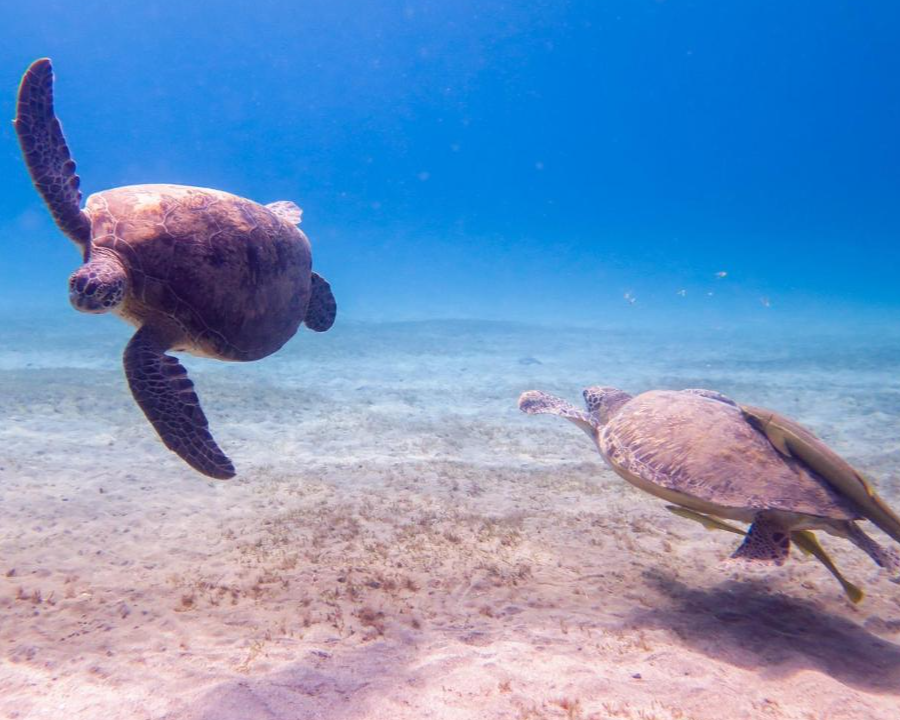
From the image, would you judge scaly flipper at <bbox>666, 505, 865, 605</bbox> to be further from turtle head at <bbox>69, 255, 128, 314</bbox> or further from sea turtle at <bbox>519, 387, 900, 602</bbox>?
turtle head at <bbox>69, 255, 128, 314</bbox>

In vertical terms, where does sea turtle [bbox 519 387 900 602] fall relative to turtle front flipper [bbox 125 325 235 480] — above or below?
below

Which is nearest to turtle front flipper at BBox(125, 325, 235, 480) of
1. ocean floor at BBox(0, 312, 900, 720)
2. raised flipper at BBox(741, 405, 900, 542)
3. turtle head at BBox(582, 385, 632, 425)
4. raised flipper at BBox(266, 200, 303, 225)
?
ocean floor at BBox(0, 312, 900, 720)

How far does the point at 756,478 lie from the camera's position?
418 cm

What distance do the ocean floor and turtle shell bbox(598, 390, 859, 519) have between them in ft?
2.07

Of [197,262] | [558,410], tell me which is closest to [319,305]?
[197,262]

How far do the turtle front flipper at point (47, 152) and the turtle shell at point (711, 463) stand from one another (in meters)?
5.11

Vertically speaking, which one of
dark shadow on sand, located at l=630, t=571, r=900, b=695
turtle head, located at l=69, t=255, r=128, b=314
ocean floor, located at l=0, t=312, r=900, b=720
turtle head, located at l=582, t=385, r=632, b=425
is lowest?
dark shadow on sand, located at l=630, t=571, r=900, b=695

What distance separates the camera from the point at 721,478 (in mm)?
4238

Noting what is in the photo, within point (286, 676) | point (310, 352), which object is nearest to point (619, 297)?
point (310, 352)

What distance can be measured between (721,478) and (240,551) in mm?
4720

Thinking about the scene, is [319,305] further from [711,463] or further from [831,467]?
[831,467]

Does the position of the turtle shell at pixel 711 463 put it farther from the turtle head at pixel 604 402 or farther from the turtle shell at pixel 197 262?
the turtle shell at pixel 197 262

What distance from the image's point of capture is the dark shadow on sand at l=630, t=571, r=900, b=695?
376 centimetres

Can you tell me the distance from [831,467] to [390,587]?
3.89 metres
